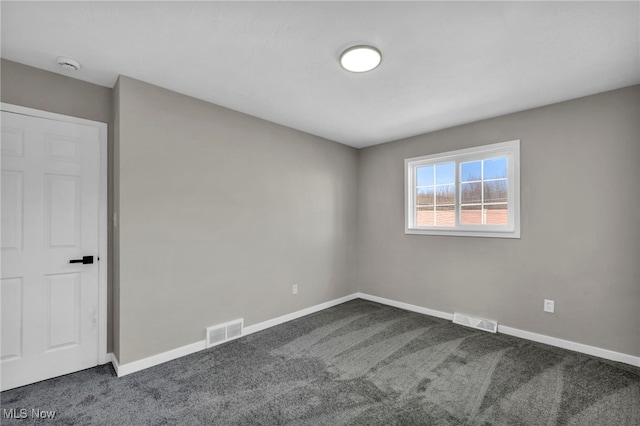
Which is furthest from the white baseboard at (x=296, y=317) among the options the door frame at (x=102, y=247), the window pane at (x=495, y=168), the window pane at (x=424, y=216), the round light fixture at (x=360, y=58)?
the round light fixture at (x=360, y=58)

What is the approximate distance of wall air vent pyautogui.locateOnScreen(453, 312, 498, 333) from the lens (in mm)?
3317

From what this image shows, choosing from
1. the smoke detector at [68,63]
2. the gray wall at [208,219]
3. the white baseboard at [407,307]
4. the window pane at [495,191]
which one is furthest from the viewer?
the white baseboard at [407,307]

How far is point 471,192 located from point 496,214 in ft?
1.31

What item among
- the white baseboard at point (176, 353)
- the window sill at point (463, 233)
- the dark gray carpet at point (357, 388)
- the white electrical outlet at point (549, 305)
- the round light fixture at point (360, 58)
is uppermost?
the round light fixture at point (360, 58)

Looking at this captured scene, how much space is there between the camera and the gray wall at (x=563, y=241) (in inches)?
103

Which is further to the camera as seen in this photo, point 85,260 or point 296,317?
point 296,317

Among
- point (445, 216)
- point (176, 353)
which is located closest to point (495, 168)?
point (445, 216)

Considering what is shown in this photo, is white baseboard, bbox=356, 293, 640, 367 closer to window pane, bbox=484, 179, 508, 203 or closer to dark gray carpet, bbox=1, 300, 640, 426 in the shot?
dark gray carpet, bbox=1, 300, 640, 426

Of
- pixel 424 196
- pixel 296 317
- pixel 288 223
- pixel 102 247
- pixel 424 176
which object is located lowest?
pixel 296 317

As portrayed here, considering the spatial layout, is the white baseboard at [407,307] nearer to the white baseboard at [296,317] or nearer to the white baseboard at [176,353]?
the white baseboard at [296,317]

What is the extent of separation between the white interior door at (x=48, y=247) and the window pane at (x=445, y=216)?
3894 millimetres

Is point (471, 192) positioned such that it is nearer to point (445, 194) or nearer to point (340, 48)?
point (445, 194)

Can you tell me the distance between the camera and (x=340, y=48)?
2043 mm

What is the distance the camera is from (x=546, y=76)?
2.43 m
